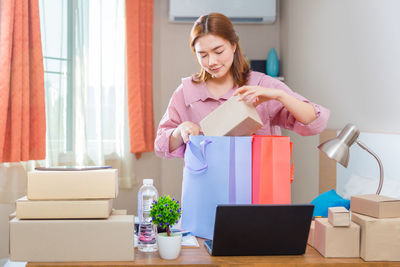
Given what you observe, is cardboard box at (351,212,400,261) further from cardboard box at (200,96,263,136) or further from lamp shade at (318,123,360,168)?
cardboard box at (200,96,263,136)

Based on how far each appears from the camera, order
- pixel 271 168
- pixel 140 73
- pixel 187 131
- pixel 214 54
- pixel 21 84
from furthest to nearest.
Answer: pixel 140 73 < pixel 21 84 < pixel 214 54 < pixel 187 131 < pixel 271 168

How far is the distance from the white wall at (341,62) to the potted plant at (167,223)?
1.35 meters

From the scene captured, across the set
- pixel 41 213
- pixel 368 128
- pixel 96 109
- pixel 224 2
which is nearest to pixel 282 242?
pixel 41 213

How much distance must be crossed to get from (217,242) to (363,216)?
15.3 inches

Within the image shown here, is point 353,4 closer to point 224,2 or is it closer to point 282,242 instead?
point 224,2

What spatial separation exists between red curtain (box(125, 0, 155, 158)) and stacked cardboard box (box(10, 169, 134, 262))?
2.44m

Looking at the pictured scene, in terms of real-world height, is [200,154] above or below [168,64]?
below

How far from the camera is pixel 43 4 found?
Answer: 3023 mm

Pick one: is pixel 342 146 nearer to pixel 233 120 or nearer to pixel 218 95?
pixel 233 120

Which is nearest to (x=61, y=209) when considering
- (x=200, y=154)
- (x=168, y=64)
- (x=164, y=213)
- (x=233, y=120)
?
(x=164, y=213)

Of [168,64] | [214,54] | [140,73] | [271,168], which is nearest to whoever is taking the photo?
[271,168]

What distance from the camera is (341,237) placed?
3.64 ft

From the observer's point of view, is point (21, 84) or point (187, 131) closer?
point (187, 131)

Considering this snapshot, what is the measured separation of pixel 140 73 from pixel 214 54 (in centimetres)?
210
